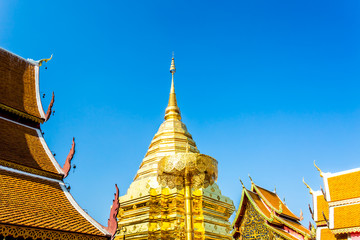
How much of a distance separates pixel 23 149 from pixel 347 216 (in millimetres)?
10500

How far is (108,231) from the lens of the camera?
21.4 ft

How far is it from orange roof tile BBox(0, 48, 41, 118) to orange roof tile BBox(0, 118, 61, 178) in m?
0.56

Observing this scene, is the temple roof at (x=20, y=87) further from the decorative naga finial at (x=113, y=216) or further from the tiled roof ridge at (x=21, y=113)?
the decorative naga finial at (x=113, y=216)

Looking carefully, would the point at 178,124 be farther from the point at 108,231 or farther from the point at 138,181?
the point at 108,231

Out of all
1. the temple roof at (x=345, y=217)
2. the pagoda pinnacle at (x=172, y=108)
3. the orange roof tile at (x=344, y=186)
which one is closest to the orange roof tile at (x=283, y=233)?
the orange roof tile at (x=344, y=186)

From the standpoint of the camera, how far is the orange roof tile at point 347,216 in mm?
11452

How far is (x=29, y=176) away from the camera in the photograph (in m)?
7.19

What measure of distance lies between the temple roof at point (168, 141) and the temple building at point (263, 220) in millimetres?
4407

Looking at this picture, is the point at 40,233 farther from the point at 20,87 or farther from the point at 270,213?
the point at 270,213

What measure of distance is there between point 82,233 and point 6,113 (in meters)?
4.03

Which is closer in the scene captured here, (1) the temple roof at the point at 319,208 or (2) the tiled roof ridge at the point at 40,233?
(2) the tiled roof ridge at the point at 40,233

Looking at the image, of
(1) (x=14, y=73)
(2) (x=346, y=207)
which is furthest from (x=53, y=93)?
(2) (x=346, y=207)

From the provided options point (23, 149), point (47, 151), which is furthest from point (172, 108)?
point (23, 149)

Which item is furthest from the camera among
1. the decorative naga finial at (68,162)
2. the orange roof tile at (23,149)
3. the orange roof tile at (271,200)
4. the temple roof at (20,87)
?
the orange roof tile at (271,200)
